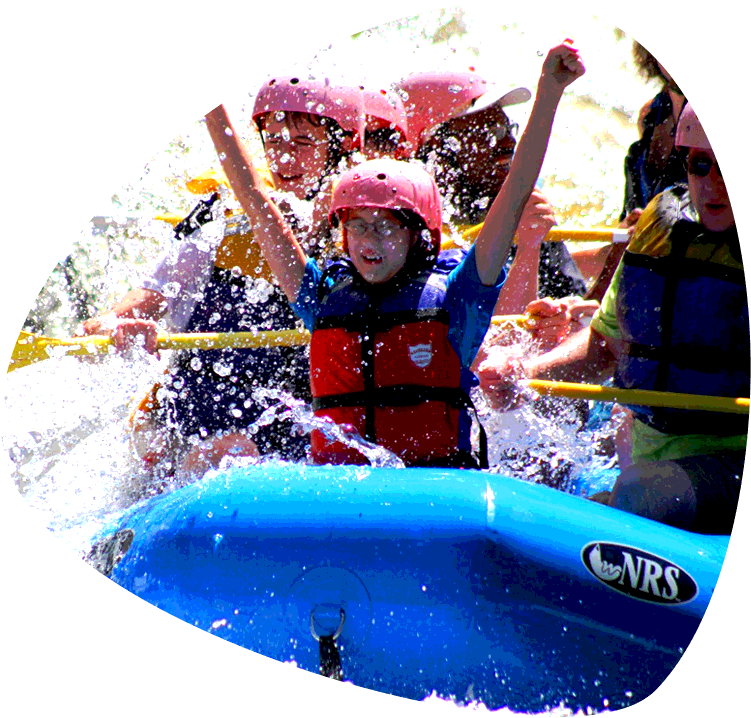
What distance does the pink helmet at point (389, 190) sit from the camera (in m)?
1.91

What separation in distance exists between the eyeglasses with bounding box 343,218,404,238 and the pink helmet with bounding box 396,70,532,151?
3.56 ft

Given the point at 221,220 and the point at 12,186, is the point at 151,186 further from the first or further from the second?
the point at 221,220

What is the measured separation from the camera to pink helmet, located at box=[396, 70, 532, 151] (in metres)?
2.97

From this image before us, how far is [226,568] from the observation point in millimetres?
1495

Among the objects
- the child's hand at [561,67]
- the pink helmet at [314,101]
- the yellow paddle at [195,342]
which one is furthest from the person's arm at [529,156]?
the pink helmet at [314,101]

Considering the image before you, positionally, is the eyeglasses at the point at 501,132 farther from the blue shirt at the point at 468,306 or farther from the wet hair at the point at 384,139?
the blue shirt at the point at 468,306

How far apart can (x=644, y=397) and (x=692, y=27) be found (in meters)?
1.12

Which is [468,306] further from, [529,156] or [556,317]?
[556,317]

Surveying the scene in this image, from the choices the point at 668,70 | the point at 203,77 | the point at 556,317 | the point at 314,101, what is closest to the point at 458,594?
the point at 556,317

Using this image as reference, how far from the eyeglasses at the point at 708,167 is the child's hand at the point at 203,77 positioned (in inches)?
39.4

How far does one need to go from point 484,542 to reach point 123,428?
1.55 metres

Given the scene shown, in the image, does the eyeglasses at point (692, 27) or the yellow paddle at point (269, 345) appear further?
the eyeglasses at point (692, 27)

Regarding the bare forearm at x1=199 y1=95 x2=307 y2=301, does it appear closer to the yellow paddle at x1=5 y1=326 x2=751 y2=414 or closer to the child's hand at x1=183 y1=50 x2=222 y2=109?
the child's hand at x1=183 y1=50 x2=222 y2=109

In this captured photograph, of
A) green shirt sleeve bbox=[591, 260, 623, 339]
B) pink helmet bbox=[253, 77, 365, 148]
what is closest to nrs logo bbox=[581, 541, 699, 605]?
green shirt sleeve bbox=[591, 260, 623, 339]
